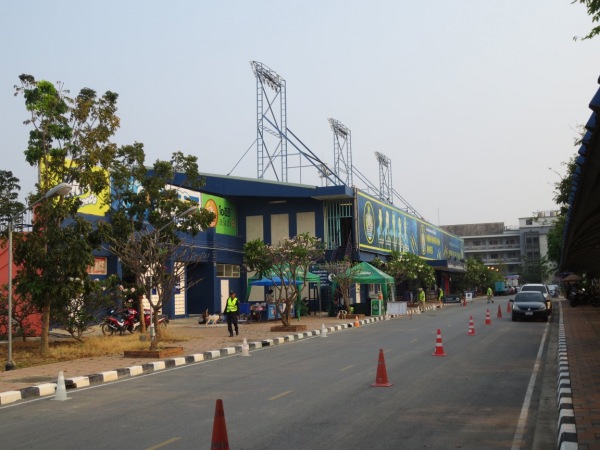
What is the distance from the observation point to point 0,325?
66.9 feet

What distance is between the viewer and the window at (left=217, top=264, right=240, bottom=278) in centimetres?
4503

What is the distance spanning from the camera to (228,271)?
46.3 m

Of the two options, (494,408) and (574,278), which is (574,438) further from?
(574,278)

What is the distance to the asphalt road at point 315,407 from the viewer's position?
7793 mm

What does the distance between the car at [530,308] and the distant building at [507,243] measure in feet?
318

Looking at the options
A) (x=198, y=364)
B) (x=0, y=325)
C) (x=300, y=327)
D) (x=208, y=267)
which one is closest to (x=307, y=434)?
(x=198, y=364)

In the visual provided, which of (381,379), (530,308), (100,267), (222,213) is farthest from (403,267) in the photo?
(381,379)

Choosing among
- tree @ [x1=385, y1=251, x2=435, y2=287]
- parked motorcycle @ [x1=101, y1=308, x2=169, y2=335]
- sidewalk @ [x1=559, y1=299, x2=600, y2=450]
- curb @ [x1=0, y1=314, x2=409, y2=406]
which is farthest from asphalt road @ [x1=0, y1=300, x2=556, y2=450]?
tree @ [x1=385, y1=251, x2=435, y2=287]

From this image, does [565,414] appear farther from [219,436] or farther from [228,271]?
[228,271]

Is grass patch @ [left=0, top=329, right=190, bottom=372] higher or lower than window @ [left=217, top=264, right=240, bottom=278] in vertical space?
lower

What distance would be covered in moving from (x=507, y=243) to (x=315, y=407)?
13003cm

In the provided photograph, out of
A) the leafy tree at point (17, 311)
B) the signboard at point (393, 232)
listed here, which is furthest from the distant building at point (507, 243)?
the leafy tree at point (17, 311)

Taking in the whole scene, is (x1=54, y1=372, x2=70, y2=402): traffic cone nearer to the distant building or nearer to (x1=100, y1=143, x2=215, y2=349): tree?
(x1=100, y1=143, x2=215, y2=349): tree

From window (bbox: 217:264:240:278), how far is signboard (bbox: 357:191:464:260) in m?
9.07
